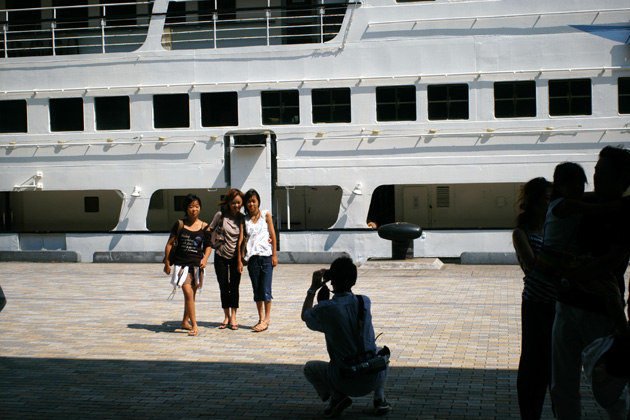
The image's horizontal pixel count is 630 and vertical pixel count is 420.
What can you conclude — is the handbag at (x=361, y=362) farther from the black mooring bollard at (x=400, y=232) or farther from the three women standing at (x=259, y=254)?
the black mooring bollard at (x=400, y=232)

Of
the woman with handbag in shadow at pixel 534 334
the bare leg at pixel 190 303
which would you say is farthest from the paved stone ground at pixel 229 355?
the woman with handbag in shadow at pixel 534 334

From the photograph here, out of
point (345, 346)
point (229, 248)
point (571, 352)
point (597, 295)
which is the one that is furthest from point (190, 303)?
point (597, 295)

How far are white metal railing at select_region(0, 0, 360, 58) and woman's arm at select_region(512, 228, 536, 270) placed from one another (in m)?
14.4

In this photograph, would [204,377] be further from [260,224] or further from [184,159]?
[184,159]

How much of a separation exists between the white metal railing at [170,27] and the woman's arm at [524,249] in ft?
47.3

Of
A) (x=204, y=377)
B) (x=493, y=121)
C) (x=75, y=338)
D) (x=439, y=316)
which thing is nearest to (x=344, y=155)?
(x=493, y=121)

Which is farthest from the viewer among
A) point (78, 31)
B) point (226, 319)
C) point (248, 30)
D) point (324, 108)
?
point (78, 31)

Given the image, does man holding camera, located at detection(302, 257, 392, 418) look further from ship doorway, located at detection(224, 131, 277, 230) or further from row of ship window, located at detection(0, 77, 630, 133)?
ship doorway, located at detection(224, 131, 277, 230)

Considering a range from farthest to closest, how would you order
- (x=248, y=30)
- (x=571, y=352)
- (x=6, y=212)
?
(x=6, y=212), (x=248, y=30), (x=571, y=352)

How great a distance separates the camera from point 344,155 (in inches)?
743

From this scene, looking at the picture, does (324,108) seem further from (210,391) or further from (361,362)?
(361,362)

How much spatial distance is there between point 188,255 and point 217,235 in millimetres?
453

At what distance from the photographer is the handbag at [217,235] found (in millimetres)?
9391

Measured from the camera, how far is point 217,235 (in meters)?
9.45
